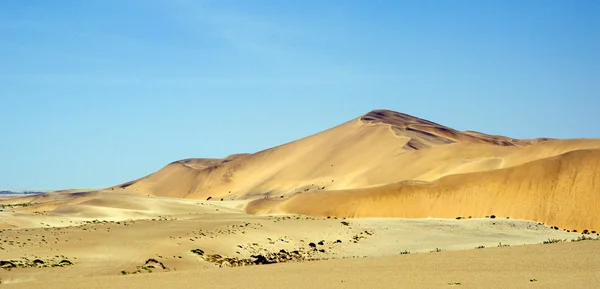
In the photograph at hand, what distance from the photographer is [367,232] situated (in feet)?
149

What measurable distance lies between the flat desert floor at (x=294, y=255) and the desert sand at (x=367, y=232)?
0.09 meters

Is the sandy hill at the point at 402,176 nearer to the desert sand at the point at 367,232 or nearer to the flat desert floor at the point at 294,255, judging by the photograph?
the desert sand at the point at 367,232

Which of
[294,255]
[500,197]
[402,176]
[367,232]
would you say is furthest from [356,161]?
[294,255]

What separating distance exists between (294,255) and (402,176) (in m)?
56.4

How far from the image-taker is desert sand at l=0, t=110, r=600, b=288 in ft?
76.4

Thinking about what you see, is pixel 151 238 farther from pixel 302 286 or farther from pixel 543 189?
pixel 543 189

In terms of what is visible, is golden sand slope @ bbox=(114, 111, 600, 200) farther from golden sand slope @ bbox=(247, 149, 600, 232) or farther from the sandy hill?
golden sand slope @ bbox=(247, 149, 600, 232)

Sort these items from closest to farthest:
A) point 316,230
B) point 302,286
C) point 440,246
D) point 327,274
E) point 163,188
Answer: point 302,286
point 327,274
point 440,246
point 316,230
point 163,188

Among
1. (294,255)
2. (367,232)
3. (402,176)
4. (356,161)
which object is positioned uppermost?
(356,161)

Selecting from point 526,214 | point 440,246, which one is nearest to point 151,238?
point 440,246

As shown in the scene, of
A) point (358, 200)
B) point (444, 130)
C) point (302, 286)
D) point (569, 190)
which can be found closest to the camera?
point (302, 286)

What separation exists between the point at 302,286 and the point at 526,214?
1564 inches

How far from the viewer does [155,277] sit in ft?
78.7

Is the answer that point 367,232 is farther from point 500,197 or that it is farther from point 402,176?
point 402,176
